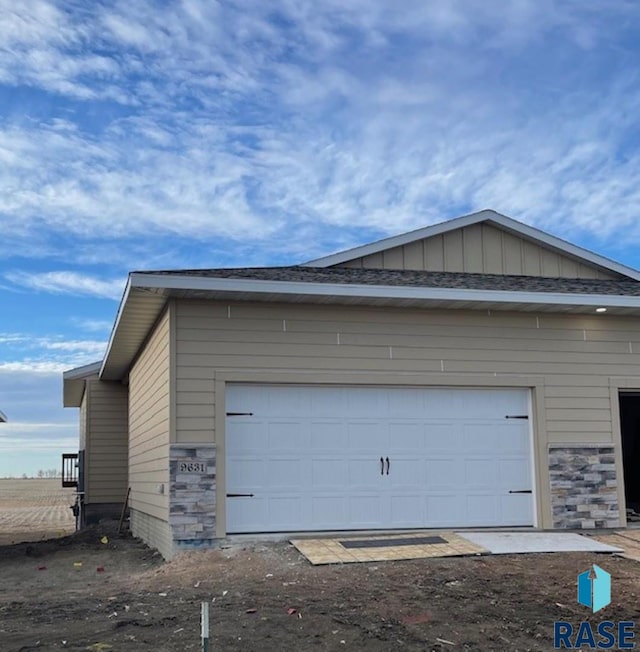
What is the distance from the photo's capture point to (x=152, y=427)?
11.6 meters

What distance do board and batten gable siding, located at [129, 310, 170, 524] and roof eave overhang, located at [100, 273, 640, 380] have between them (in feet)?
1.60

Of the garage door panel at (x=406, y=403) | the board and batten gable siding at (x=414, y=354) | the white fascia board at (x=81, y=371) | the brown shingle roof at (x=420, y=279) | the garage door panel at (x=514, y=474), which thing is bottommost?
the garage door panel at (x=514, y=474)

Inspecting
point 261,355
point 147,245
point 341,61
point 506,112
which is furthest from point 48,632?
point 147,245

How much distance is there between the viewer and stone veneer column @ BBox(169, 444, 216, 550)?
30.4ft

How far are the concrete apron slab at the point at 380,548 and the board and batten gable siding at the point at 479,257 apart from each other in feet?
14.1

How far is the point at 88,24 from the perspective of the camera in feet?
38.1

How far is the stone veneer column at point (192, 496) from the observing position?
927 cm

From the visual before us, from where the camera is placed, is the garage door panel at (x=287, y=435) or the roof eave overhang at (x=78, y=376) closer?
the garage door panel at (x=287, y=435)

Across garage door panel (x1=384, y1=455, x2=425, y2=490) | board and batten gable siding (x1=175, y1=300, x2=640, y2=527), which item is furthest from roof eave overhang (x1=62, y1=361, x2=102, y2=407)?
garage door panel (x1=384, y1=455, x2=425, y2=490)

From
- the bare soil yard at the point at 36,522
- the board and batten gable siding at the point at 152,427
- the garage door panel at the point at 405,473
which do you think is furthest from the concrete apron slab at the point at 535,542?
the bare soil yard at the point at 36,522

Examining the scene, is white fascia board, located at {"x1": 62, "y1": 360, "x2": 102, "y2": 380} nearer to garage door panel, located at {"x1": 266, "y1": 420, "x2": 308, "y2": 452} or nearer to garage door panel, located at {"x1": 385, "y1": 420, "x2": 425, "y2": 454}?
garage door panel, located at {"x1": 266, "y1": 420, "x2": 308, "y2": 452}

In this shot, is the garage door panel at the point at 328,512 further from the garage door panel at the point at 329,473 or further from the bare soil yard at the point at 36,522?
the bare soil yard at the point at 36,522

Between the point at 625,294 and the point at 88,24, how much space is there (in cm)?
883

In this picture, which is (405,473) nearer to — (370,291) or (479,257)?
(370,291)
